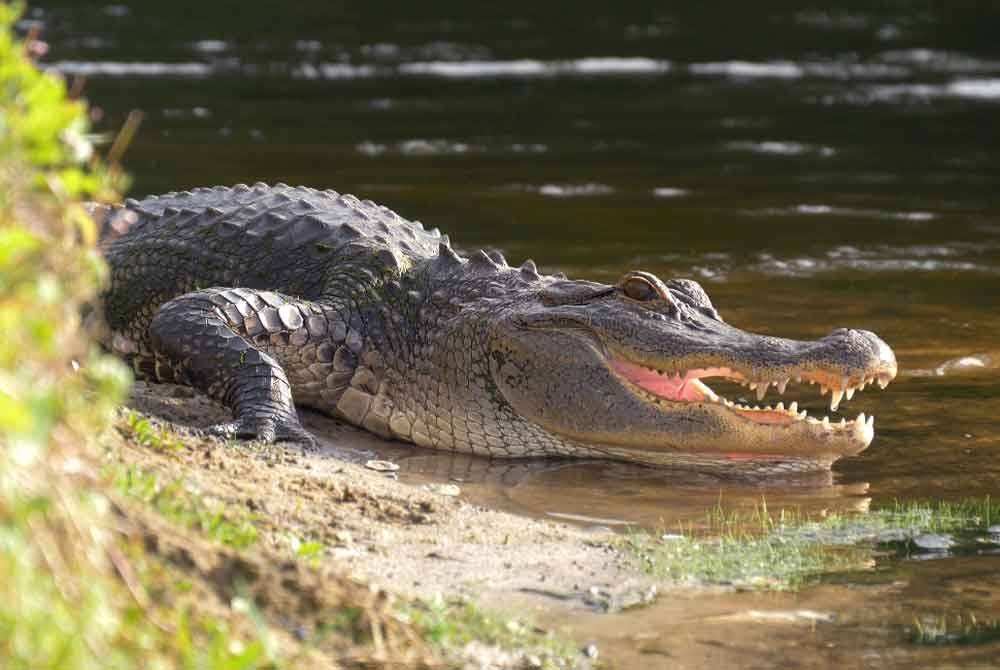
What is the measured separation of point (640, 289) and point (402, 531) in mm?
1927

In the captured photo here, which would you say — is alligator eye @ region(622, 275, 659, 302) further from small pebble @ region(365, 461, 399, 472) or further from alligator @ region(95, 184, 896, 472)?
small pebble @ region(365, 461, 399, 472)

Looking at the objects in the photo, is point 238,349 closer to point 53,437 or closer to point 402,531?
point 402,531

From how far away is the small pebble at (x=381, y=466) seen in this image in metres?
6.26

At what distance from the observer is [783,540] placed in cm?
543

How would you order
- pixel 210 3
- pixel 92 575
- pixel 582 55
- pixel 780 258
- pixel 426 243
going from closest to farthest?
pixel 92 575, pixel 426 243, pixel 780 258, pixel 582 55, pixel 210 3

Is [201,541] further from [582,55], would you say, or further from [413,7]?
[413,7]

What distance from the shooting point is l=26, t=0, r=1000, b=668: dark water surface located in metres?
6.40

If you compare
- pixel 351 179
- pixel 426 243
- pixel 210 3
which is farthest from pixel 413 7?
pixel 426 243

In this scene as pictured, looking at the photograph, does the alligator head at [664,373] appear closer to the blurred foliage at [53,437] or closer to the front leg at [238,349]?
the front leg at [238,349]

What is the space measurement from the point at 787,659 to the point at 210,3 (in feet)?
88.7

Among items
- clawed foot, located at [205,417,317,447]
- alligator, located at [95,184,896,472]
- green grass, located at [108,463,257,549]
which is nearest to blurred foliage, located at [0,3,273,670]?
green grass, located at [108,463,257,549]

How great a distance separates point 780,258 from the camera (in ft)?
35.5

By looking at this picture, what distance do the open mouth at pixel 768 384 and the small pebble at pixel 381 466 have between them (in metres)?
1.02

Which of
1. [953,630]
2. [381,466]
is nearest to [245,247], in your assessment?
[381,466]
